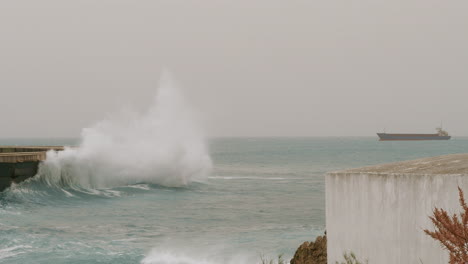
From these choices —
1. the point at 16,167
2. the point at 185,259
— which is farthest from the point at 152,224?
the point at 16,167

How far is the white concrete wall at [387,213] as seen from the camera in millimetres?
4723

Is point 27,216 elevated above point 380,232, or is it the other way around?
point 380,232

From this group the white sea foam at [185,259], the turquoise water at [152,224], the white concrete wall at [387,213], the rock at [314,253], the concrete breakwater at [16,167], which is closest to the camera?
the white concrete wall at [387,213]

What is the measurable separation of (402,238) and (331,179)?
0.91 m

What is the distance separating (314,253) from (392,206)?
3.19m

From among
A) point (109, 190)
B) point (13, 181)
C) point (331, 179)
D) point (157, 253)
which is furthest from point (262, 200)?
point (331, 179)

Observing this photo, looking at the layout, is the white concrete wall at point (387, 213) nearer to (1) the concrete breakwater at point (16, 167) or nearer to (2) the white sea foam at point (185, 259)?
(2) the white sea foam at point (185, 259)

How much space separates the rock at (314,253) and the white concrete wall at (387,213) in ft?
7.43

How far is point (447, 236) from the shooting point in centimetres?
379

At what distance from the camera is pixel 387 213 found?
5023mm

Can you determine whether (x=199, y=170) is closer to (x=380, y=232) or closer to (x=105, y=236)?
(x=105, y=236)

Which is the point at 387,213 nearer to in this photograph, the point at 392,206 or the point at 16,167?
the point at 392,206

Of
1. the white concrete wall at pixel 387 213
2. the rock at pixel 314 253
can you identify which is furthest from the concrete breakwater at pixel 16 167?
the white concrete wall at pixel 387 213

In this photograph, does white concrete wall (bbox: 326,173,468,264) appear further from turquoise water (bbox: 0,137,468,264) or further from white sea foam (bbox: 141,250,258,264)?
turquoise water (bbox: 0,137,468,264)
